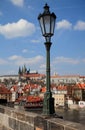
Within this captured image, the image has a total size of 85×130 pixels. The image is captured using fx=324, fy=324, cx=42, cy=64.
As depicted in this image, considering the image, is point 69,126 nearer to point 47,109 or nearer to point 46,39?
point 47,109

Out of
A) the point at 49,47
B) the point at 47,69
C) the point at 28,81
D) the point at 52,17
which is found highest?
the point at 28,81

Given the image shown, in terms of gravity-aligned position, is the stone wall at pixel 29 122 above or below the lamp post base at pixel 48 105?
below

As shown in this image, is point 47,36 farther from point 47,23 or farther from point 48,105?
point 48,105

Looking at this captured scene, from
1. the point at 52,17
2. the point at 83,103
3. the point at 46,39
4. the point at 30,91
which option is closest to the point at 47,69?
the point at 46,39

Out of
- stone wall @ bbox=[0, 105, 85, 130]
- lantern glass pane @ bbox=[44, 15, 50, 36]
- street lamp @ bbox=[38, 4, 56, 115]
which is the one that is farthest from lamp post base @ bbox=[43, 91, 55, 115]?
lantern glass pane @ bbox=[44, 15, 50, 36]

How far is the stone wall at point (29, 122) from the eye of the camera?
448 centimetres

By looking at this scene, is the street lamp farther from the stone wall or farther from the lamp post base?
the stone wall

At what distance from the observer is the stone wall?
14.7 feet

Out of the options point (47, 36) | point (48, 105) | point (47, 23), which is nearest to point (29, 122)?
point (48, 105)

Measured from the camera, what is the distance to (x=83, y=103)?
295 ft

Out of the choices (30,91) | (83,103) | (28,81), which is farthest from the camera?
(28,81)

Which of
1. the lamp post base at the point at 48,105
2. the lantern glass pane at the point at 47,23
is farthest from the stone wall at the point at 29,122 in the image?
the lantern glass pane at the point at 47,23

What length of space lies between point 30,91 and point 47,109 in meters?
109

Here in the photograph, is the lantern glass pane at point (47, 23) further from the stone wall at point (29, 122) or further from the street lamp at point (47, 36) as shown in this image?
the stone wall at point (29, 122)
